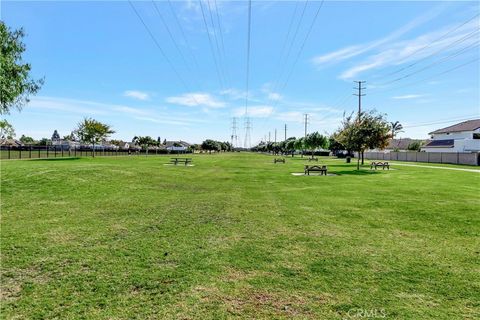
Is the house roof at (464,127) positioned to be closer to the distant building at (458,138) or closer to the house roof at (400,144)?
the distant building at (458,138)

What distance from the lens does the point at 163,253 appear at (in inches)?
242

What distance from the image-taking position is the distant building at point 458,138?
214 feet

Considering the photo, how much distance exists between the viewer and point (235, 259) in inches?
232

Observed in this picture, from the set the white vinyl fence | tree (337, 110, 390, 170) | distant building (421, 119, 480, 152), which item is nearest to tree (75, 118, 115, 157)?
tree (337, 110, 390, 170)

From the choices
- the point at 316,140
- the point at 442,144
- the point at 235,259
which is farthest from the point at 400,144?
the point at 235,259

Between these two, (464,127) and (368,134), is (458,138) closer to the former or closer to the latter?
(464,127)

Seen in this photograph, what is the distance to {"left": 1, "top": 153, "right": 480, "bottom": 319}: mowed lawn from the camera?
13.8 feet

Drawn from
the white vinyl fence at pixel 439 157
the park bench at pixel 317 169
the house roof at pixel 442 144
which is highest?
the house roof at pixel 442 144

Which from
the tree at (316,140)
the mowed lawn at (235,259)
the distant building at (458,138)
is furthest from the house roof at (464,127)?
the mowed lawn at (235,259)

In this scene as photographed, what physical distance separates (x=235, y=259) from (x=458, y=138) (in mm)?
81023

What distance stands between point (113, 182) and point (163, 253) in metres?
11.0

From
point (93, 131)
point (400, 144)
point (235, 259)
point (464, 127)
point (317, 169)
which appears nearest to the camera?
point (235, 259)

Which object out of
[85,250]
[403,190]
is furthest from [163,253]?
[403,190]

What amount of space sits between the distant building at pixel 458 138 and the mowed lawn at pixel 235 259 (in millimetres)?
65691
